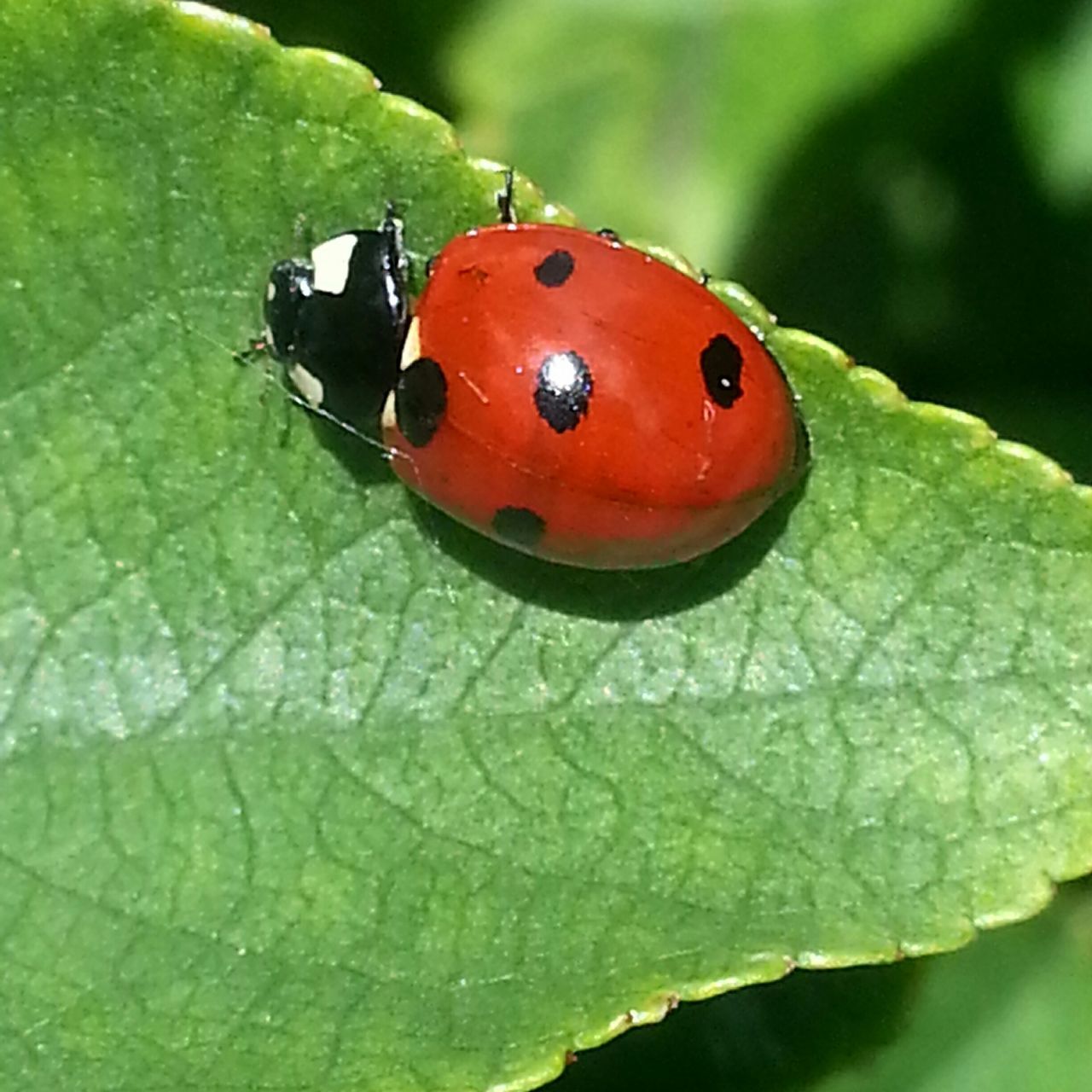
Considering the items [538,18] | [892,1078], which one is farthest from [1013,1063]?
[538,18]

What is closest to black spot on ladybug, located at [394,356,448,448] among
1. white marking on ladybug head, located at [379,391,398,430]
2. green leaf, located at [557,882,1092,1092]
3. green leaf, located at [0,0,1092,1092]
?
white marking on ladybug head, located at [379,391,398,430]

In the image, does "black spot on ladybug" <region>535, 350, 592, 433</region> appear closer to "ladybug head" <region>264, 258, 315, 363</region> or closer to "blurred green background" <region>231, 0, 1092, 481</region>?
"ladybug head" <region>264, 258, 315, 363</region>

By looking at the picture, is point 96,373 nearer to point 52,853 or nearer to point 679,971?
point 52,853

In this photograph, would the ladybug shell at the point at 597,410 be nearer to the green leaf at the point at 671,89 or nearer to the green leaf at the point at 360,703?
the green leaf at the point at 360,703

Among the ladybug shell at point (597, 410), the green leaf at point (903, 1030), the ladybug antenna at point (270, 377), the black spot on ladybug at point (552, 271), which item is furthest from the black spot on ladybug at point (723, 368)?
the green leaf at point (903, 1030)

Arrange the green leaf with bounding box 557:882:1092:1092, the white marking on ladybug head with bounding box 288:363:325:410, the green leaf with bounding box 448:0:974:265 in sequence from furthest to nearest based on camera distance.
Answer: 1. the green leaf with bounding box 448:0:974:265
2. the green leaf with bounding box 557:882:1092:1092
3. the white marking on ladybug head with bounding box 288:363:325:410

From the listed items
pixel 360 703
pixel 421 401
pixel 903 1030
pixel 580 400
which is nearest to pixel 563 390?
pixel 580 400

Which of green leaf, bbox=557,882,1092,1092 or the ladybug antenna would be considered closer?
the ladybug antenna
